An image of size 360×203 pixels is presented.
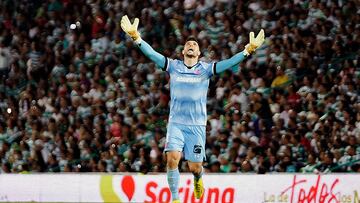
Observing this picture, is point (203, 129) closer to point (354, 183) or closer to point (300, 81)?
point (354, 183)

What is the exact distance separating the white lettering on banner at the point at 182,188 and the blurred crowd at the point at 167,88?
1612 mm

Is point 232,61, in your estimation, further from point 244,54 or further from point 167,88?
point 167,88

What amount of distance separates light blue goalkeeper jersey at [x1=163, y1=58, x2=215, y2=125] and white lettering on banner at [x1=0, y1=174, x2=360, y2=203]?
4.31 m

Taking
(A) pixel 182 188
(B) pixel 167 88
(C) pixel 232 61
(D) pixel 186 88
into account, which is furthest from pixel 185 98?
(B) pixel 167 88

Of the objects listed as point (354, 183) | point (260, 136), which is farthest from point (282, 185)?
point (260, 136)

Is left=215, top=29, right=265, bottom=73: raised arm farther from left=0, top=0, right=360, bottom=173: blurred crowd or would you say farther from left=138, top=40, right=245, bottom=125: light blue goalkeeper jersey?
Result: left=0, top=0, right=360, bottom=173: blurred crowd

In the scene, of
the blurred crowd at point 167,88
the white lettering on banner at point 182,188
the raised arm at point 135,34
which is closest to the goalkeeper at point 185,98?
the raised arm at point 135,34

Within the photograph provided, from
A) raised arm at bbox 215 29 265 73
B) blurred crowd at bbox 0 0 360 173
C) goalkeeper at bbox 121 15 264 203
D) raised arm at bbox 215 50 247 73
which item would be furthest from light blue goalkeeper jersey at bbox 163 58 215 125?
blurred crowd at bbox 0 0 360 173

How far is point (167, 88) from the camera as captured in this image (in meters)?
21.0

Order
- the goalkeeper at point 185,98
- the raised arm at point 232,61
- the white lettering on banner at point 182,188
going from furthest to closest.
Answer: the white lettering on banner at point 182,188 → the goalkeeper at point 185,98 → the raised arm at point 232,61

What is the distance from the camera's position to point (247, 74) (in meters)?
20.6

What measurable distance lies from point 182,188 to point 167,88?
4354 millimetres

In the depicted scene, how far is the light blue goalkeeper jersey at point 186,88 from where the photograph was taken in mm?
12859

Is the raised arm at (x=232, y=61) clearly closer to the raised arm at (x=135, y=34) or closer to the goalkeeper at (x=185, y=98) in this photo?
the goalkeeper at (x=185, y=98)
